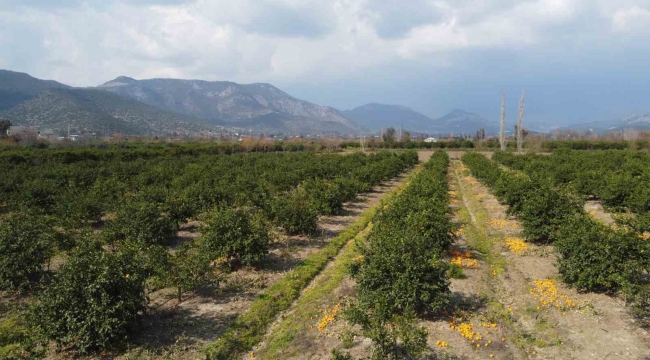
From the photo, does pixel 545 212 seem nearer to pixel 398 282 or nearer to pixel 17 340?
pixel 398 282

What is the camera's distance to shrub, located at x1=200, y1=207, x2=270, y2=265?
12039mm

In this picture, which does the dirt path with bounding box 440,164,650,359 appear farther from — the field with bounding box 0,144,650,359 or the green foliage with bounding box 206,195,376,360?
the green foliage with bounding box 206,195,376,360

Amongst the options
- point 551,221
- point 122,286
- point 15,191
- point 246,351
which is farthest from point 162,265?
point 15,191

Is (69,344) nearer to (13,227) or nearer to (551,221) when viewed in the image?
(13,227)

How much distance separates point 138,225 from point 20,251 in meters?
3.68

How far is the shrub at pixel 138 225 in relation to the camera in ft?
43.5

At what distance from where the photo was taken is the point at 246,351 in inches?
328

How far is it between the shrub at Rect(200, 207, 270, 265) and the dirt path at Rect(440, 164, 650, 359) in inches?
236

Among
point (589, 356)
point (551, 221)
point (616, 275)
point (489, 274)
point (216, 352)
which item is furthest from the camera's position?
point (551, 221)

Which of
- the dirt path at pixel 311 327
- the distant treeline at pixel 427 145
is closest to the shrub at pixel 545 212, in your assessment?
the dirt path at pixel 311 327

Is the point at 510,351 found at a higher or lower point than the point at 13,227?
lower

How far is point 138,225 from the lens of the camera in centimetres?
1352

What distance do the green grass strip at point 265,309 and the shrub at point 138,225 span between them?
5.21 metres

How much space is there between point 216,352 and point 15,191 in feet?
62.4
